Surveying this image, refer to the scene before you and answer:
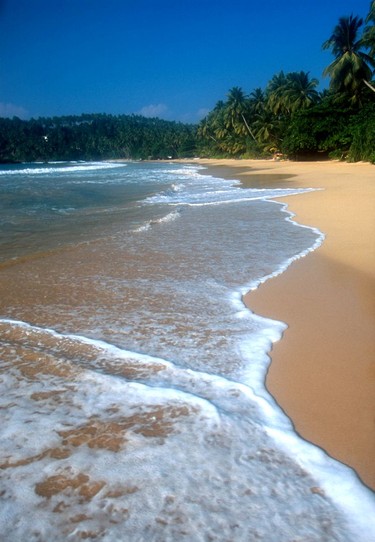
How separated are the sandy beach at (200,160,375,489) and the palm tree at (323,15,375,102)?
34.2 metres

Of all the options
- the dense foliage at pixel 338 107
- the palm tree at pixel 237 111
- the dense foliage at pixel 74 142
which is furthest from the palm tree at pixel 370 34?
the dense foliage at pixel 74 142

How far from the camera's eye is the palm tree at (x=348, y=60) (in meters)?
33.8

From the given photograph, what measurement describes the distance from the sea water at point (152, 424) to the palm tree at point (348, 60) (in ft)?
118

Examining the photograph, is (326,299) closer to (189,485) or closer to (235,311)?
(235,311)

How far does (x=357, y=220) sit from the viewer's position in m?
7.97

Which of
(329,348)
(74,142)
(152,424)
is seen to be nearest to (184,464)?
(152,424)

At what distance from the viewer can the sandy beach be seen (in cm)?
212

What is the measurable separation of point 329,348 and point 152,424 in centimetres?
154

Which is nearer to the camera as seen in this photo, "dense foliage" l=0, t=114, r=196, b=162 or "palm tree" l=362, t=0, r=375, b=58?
Answer: "palm tree" l=362, t=0, r=375, b=58

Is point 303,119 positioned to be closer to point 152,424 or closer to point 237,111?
point 237,111

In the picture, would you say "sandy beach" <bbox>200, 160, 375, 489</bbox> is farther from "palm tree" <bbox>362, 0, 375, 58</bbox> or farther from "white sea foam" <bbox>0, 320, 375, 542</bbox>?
"palm tree" <bbox>362, 0, 375, 58</bbox>

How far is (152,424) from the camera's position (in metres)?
2.18

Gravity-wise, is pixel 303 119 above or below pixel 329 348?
above

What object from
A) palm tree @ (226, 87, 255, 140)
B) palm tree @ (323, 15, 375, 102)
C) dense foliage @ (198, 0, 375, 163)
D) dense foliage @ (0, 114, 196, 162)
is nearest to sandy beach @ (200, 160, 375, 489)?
dense foliage @ (198, 0, 375, 163)
